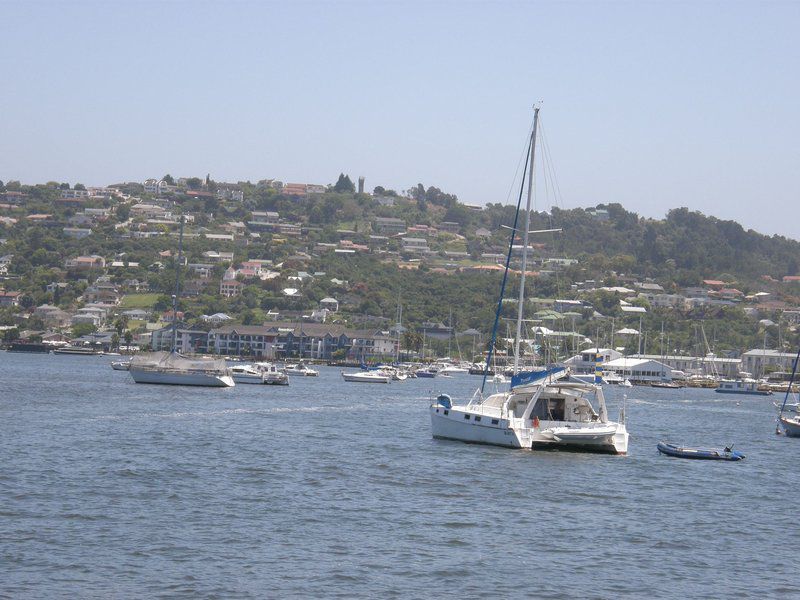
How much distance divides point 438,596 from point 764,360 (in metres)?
181

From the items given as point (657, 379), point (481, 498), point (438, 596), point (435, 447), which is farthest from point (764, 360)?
point (438, 596)

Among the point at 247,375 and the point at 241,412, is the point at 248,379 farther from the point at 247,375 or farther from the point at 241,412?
the point at 241,412

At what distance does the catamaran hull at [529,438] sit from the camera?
45438 millimetres

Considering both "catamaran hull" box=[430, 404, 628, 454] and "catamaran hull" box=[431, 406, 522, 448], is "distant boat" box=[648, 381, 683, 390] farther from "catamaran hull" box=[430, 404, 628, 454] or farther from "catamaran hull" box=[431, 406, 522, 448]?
"catamaran hull" box=[430, 404, 628, 454]

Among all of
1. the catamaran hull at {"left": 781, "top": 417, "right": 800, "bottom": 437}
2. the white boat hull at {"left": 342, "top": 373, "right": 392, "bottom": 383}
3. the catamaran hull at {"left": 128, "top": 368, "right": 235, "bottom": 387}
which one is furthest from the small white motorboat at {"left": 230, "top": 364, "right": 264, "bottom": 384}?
the catamaran hull at {"left": 781, "top": 417, "right": 800, "bottom": 437}

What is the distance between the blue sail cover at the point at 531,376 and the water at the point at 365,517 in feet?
9.98

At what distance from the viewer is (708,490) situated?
40188 millimetres

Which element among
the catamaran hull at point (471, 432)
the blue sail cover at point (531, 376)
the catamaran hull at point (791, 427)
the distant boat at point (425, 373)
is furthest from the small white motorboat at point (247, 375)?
the blue sail cover at point (531, 376)

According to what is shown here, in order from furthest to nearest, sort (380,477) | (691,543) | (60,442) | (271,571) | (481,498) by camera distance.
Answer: (60,442)
(380,477)
(481,498)
(691,543)
(271,571)

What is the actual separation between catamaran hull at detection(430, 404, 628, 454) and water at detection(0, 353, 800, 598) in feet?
1.79

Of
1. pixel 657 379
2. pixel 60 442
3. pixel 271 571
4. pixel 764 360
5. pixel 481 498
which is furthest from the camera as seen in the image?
pixel 764 360

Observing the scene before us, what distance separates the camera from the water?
79.9ft

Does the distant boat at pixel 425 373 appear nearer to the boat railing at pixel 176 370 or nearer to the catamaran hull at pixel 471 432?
the boat railing at pixel 176 370

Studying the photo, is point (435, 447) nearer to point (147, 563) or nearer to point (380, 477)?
point (380, 477)
